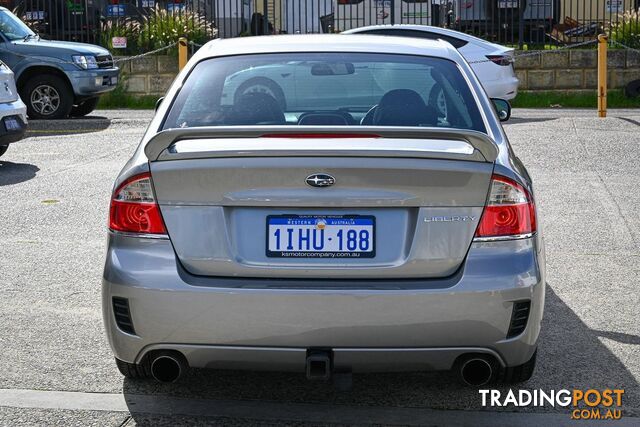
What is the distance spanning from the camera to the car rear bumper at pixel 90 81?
18.6 meters

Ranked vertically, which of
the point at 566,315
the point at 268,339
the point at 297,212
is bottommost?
the point at 566,315

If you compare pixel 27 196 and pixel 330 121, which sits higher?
pixel 330 121

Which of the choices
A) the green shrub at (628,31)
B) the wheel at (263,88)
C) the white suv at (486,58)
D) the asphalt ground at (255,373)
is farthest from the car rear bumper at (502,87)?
the wheel at (263,88)

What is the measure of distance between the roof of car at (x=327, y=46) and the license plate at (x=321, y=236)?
1348 millimetres

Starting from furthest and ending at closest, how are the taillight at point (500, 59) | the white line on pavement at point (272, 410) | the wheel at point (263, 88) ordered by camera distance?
the taillight at point (500, 59) < the wheel at point (263, 88) < the white line on pavement at point (272, 410)

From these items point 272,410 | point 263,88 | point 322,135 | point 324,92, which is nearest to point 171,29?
point 324,92

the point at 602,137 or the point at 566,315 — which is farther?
the point at 602,137

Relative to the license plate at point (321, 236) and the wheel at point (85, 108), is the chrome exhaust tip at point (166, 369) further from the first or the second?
the wheel at point (85, 108)

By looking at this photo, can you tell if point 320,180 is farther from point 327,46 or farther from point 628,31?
point 628,31

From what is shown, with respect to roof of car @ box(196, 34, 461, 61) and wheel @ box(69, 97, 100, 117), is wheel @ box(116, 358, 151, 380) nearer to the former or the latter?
roof of car @ box(196, 34, 461, 61)

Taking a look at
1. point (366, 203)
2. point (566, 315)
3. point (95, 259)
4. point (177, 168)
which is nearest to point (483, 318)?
point (366, 203)

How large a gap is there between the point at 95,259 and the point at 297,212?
Answer: 3860 millimetres

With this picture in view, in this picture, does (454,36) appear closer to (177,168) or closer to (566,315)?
(566,315)

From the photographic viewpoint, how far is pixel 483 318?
173 inches
